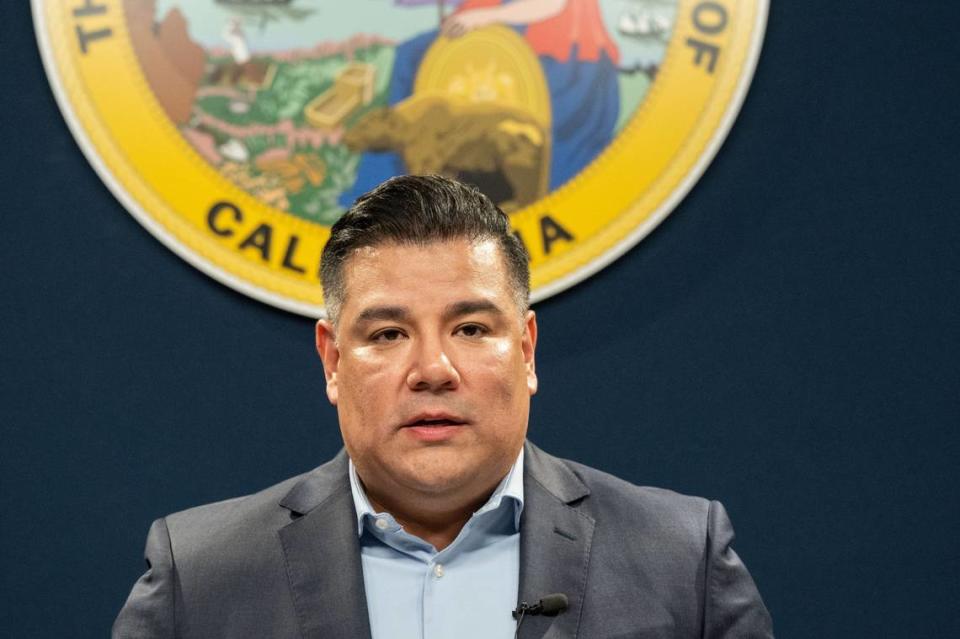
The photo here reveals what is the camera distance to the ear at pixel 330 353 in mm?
1919

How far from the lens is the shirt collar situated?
193 centimetres

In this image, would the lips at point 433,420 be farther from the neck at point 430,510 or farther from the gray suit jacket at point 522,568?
the gray suit jacket at point 522,568

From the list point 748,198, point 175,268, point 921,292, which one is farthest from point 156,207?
point 921,292

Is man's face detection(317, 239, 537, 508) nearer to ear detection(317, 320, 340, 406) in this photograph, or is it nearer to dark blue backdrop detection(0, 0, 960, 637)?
ear detection(317, 320, 340, 406)

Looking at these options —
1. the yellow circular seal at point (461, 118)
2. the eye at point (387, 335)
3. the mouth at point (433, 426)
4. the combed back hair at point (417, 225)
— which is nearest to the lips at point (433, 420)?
the mouth at point (433, 426)

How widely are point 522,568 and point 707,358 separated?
885 millimetres

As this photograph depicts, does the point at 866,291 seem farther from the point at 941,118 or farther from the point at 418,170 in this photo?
the point at 418,170

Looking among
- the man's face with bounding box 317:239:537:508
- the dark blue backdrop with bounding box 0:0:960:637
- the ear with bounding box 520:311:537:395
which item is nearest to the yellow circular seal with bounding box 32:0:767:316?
the dark blue backdrop with bounding box 0:0:960:637

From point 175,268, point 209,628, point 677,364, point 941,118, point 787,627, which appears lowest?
point 787,627

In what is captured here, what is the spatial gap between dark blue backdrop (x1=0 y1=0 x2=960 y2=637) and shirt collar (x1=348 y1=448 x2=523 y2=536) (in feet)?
2.12

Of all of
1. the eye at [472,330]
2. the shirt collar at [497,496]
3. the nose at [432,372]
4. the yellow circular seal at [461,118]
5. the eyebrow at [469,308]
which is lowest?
the shirt collar at [497,496]

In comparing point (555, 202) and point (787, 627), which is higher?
point (555, 202)

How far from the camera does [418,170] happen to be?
257cm

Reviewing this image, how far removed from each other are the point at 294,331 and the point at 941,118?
1388mm
